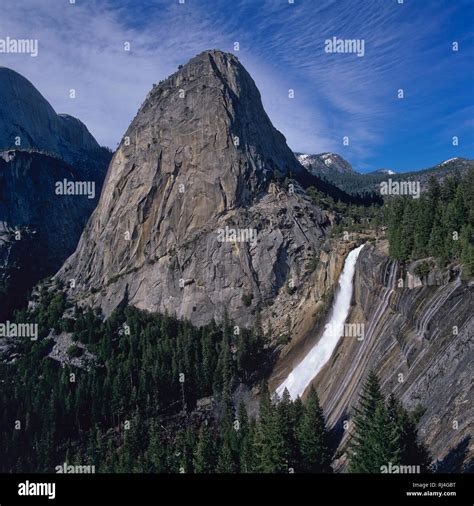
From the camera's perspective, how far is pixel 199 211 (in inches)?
4232

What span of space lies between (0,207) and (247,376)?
112m

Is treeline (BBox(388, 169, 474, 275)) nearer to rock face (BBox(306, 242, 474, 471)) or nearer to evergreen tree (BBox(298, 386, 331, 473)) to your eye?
rock face (BBox(306, 242, 474, 471))

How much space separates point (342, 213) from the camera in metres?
106

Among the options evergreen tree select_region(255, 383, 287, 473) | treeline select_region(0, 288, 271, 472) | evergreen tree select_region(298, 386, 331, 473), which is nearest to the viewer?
evergreen tree select_region(255, 383, 287, 473)

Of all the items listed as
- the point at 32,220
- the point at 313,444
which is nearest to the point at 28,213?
the point at 32,220

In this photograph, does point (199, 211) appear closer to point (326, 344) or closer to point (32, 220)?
point (326, 344)

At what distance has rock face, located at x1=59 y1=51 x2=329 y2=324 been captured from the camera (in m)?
95.6

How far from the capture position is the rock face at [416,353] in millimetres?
30719

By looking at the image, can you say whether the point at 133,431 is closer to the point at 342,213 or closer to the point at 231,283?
the point at 231,283

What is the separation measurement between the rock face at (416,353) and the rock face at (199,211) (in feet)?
111

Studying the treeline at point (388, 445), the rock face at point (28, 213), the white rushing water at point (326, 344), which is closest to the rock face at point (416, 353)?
the treeline at point (388, 445)

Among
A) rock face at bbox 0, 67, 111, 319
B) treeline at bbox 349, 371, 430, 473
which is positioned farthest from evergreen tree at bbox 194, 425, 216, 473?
rock face at bbox 0, 67, 111, 319

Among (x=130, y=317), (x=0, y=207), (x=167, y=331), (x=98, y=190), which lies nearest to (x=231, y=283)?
(x=167, y=331)

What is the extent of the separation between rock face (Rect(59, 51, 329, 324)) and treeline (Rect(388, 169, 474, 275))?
34.5 m
